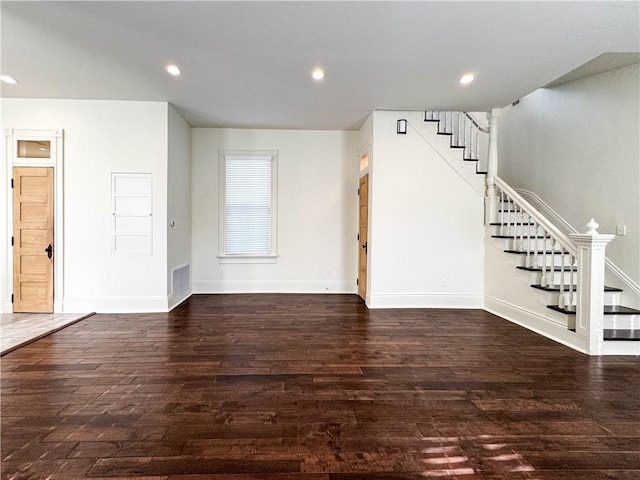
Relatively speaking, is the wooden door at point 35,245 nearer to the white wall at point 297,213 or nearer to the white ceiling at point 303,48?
the white ceiling at point 303,48

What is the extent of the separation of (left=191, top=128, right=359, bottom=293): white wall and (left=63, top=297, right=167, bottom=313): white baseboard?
1.27m

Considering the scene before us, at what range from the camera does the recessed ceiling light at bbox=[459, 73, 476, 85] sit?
3783mm

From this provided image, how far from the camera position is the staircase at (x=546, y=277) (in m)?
3.25

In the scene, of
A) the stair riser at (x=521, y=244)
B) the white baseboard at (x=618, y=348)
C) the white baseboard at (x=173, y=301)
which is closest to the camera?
the white baseboard at (x=618, y=348)

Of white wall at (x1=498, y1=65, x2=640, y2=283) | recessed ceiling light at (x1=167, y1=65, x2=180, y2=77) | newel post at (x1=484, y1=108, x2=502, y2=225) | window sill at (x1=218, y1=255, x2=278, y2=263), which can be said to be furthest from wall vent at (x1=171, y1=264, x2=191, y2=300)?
white wall at (x1=498, y1=65, x2=640, y2=283)

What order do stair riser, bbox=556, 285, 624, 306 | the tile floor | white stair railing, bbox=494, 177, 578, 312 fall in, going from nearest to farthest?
the tile floor
white stair railing, bbox=494, 177, 578, 312
stair riser, bbox=556, 285, 624, 306

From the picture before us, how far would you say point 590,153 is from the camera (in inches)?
176

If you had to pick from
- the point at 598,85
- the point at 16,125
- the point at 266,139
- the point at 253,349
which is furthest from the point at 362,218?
the point at 16,125

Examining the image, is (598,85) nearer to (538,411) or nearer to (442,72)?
(442,72)

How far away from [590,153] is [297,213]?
14.9 ft

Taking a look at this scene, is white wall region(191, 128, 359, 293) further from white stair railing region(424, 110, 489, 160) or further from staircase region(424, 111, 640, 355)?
staircase region(424, 111, 640, 355)

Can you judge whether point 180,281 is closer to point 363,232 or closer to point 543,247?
point 363,232

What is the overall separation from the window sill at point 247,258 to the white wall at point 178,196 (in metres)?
0.62

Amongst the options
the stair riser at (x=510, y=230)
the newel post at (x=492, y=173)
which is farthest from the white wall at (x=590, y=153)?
the newel post at (x=492, y=173)
